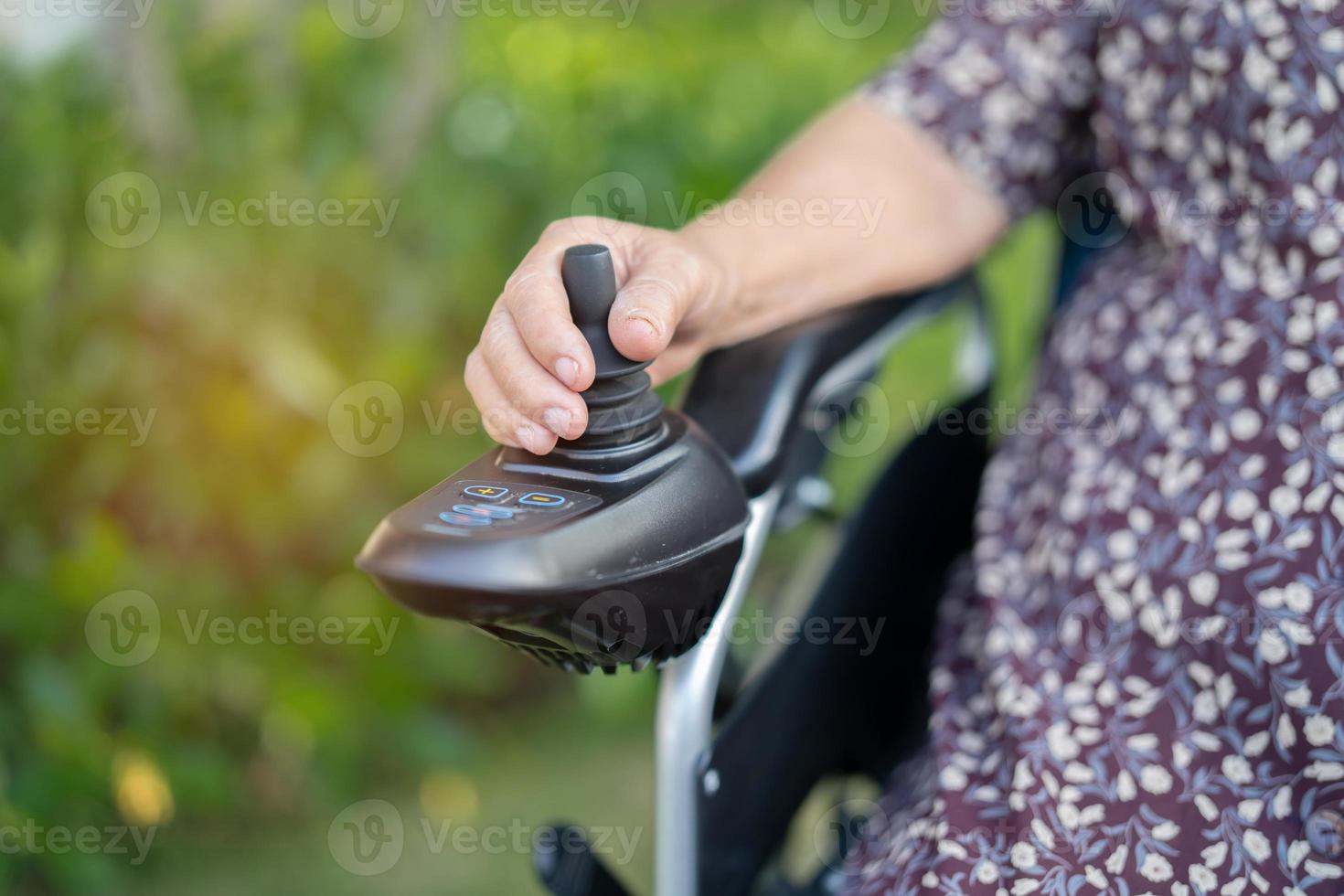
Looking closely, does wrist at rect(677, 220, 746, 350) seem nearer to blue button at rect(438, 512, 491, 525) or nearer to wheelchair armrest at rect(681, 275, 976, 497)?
wheelchair armrest at rect(681, 275, 976, 497)

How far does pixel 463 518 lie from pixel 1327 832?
22.5 inches

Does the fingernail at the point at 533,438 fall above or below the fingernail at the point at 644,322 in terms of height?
below

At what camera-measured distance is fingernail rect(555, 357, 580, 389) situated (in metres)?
0.72

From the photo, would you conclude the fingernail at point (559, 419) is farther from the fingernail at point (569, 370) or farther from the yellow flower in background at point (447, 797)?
the yellow flower in background at point (447, 797)

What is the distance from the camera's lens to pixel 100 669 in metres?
1.58

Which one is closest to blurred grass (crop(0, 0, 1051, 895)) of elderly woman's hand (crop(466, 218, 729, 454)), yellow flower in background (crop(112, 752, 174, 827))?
yellow flower in background (crop(112, 752, 174, 827))

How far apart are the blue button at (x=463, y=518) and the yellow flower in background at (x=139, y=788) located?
3.80 feet

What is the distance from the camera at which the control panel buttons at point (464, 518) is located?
2.12 ft

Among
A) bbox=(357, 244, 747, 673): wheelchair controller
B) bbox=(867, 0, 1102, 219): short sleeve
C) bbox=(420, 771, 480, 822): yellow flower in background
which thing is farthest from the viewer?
bbox=(420, 771, 480, 822): yellow flower in background

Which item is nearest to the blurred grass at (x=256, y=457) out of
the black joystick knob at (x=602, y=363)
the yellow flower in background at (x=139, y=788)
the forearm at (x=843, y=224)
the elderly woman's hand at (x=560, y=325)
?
the yellow flower in background at (x=139, y=788)

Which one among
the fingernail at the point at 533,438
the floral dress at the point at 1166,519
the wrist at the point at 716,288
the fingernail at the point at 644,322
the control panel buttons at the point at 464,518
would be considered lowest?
the floral dress at the point at 1166,519

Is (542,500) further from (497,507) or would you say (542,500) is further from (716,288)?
(716,288)

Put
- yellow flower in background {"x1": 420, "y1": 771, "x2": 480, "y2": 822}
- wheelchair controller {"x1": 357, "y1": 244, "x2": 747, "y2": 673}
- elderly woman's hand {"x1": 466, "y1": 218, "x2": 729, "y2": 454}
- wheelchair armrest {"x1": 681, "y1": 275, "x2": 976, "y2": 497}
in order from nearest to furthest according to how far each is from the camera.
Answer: wheelchair controller {"x1": 357, "y1": 244, "x2": 747, "y2": 673} < elderly woman's hand {"x1": 466, "y1": 218, "x2": 729, "y2": 454} < wheelchair armrest {"x1": 681, "y1": 275, "x2": 976, "y2": 497} < yellow flower in background {"x1": 420, "y1": 771, "x2": 480, "y2": 822}

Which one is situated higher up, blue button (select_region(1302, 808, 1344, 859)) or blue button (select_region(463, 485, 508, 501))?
blue button (select_region(463, 485, 508, 501))
